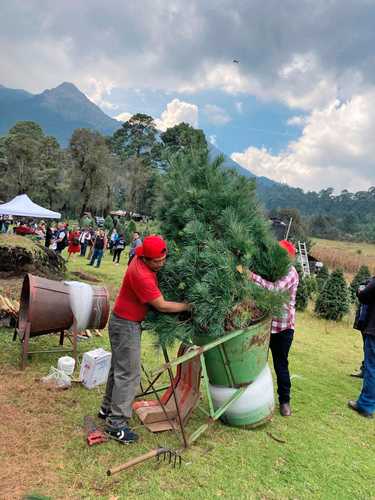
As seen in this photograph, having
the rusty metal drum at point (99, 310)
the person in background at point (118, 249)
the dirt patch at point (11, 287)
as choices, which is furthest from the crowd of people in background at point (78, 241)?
the rusty metal drum at point (99, 310)

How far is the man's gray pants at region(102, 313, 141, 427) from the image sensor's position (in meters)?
3.62

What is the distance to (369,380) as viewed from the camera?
4844 millimetres

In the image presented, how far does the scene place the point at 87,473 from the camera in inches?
122

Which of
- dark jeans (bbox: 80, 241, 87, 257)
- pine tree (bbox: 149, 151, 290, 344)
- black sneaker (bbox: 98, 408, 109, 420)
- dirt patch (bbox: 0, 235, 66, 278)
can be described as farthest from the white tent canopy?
pine tree (bbox: 149, 151, 290, 344)

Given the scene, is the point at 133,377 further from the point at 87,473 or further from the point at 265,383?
the point at 265,383

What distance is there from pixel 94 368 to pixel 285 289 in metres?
2.49

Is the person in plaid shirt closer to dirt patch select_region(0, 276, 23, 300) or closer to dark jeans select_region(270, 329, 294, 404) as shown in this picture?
dark jeans select_region(270, 329, 294, 404)

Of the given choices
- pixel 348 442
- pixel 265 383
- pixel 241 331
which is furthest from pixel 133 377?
pixel 348 442

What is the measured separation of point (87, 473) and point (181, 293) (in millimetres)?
1672

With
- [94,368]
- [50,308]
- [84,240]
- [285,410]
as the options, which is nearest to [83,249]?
[84,240]

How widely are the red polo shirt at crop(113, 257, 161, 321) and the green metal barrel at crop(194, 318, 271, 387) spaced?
623 millimetres

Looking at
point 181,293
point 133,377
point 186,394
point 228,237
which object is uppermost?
point 228,237

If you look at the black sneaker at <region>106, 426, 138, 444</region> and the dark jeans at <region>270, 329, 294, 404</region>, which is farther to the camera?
the dark jeans at <region>270, 329, 294, 404</region>

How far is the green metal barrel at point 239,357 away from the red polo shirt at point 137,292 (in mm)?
623
